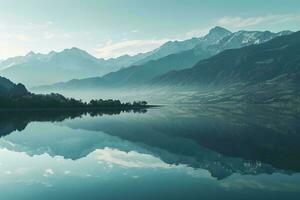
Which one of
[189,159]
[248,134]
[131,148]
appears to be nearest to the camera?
[189,159]

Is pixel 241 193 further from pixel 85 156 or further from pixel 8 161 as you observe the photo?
pixel 8 161

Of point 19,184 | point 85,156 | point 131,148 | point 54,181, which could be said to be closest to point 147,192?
point 54,181

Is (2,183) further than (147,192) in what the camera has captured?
Yes

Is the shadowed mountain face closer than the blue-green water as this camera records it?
No

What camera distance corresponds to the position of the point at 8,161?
389 ft

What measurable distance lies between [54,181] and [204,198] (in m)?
34.9

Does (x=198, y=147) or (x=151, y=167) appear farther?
(x=198, y=147)

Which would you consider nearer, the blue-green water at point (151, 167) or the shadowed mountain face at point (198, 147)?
the blue-green water at point (151, 167)

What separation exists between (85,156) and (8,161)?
23.3 m

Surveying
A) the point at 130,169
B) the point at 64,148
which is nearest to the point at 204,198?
the point at 130,169

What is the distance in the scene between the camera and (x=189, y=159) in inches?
4636

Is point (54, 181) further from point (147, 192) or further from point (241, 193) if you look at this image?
point (241, 193)

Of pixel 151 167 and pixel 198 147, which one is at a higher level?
pixel 198 147

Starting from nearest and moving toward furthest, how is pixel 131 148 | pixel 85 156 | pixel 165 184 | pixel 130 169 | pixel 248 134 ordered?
pixel 165 184
pixel 130 169
pixel 85 156
pixel 131 148
pixel 248 134
